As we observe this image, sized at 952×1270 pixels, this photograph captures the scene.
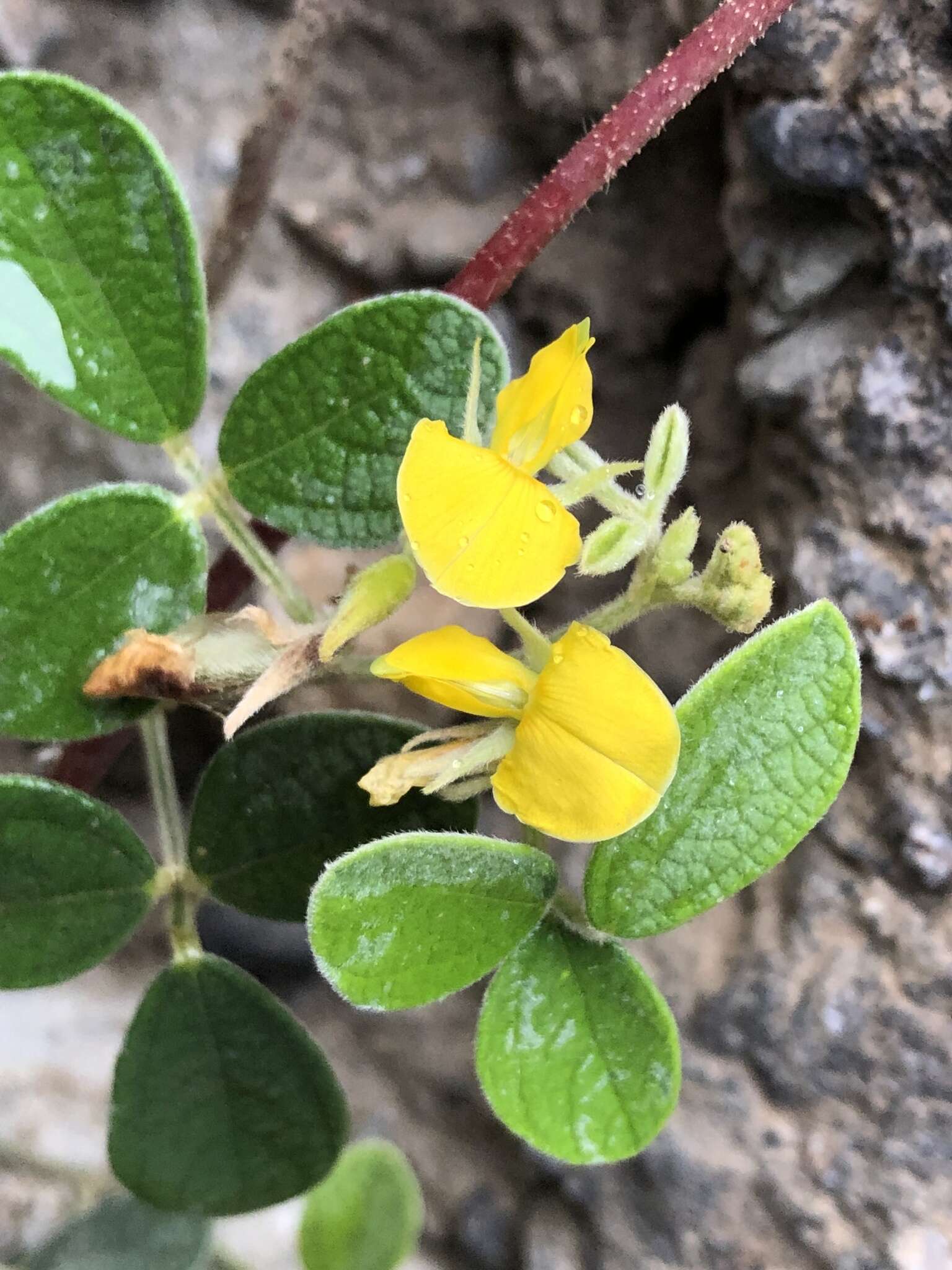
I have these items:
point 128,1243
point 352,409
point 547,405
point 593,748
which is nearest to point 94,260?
point 352,409

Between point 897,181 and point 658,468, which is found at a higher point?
point 897,181

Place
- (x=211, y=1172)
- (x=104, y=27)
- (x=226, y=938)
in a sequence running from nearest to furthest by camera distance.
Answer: (x=211, y=1172) → (x=104, y=27) → (x=226, y=938)

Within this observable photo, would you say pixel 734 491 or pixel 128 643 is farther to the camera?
pixel 734 491

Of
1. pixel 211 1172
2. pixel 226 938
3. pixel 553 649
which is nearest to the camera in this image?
pixel 553 649

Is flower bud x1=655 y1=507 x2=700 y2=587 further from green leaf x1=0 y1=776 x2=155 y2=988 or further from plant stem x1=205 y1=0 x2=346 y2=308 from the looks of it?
plant stem x1=205 y1=0 x2=346 y2=308

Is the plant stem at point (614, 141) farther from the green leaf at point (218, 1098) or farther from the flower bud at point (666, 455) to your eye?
the green leaf at point (218, 1098)

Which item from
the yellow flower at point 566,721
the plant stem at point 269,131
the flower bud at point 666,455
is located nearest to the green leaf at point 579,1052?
the yellow flower at point 566,721

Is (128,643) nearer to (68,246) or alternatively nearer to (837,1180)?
(68,246)

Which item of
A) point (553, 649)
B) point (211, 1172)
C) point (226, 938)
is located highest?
point (553, 649)

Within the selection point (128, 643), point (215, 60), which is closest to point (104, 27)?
point (215, 60)
